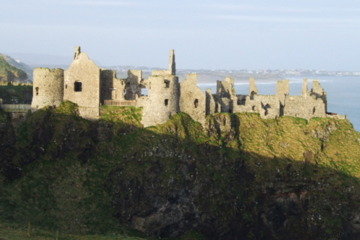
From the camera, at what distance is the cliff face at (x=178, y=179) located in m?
59.7

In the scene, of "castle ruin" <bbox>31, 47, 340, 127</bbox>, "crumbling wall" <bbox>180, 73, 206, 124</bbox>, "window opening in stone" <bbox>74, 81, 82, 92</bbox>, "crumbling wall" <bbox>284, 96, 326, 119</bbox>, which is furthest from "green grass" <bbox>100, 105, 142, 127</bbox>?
"crumbling wall" <bbox>284, 96, 326, 119</bbox>

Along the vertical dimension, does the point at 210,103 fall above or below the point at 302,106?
above

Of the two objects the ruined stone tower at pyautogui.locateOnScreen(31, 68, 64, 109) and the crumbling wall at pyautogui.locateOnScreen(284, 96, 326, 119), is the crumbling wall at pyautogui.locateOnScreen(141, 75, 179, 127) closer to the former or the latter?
the ruined stone tower at pyautogui.locateOnScreen(31, 68, 64, 109)

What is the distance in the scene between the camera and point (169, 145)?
65.2 meters

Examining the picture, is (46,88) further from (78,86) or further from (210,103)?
(210,103)

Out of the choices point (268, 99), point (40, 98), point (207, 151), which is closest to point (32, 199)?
point (40, 98)

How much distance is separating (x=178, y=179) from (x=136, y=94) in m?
12.8

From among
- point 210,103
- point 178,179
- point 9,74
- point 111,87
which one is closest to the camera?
point 178,179

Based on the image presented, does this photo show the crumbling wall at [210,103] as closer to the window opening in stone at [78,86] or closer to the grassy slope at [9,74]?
the window opening in stone at [78,86]

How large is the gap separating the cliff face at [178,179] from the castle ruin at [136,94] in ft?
4.31

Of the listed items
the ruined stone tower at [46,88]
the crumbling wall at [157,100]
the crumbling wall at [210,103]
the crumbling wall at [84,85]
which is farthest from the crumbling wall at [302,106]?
the ruined stone tower at [46,88]

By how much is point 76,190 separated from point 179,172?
12.1 meters

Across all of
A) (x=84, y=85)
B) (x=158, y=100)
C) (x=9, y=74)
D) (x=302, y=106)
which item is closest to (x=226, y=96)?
(x=302, y=106)

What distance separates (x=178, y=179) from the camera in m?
63.9
